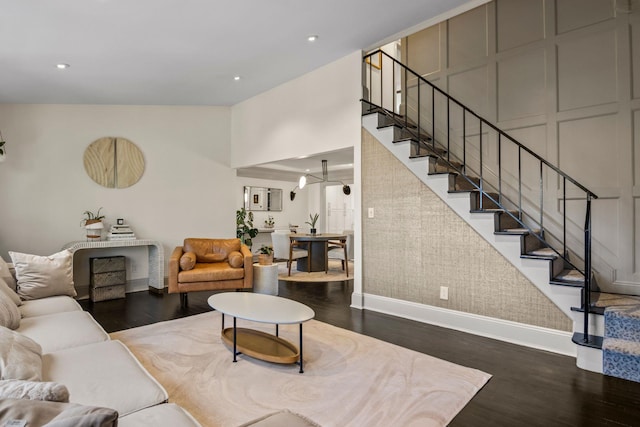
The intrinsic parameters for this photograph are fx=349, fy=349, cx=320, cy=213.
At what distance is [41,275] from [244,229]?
16.0ft

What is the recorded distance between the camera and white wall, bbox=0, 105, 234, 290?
15.0ft

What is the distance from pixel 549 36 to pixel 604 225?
2.04m

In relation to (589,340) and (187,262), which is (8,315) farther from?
(589,340)

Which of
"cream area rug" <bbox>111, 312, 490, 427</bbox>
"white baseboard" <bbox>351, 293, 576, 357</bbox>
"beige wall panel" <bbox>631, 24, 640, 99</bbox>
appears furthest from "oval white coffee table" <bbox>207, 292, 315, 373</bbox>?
"beige wall panel" <bbox>631, 24, 640, 99</bbox>

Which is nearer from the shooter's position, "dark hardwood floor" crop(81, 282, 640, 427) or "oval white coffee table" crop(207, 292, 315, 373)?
"dark hardwood floor" crop(81, 282, 640, 427)

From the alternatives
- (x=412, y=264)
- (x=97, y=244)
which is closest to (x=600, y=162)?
(x=412, y=264)

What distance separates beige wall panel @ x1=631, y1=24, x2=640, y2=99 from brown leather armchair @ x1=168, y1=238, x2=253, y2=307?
4.42m

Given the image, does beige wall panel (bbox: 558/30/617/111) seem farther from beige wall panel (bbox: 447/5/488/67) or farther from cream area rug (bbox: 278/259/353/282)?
cream area rug (bbox: 278/259/353/282)

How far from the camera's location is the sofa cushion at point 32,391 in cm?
87

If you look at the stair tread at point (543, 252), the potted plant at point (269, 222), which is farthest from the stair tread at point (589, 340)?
the potted plant at point (269, 222)

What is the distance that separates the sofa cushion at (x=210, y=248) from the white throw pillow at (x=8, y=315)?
99.0 inches

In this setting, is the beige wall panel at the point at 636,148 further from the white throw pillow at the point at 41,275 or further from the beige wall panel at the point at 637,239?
the white throw pillow at the point at 41,275

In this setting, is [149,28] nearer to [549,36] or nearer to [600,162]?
[549,36]

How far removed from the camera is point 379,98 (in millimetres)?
5062
